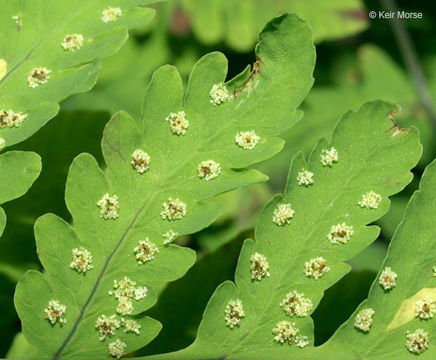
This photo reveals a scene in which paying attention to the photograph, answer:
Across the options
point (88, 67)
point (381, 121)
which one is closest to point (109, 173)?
point (88, 67)

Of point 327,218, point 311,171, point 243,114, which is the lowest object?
point 327,218

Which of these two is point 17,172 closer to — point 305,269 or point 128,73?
point 305,269

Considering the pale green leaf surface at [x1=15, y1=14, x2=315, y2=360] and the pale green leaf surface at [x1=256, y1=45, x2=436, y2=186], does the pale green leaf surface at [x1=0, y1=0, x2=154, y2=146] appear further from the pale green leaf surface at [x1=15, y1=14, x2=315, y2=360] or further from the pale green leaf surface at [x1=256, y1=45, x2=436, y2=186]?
the pale green leaf surface at [x1=256, y1=45, x2=436, y2=186]

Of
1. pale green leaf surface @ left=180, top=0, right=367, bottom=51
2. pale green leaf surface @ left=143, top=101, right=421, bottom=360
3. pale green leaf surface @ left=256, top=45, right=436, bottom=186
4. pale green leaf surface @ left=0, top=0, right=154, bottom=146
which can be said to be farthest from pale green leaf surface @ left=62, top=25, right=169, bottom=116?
pale green leaf surface @ left=143, top=101, right=421, bottom=360

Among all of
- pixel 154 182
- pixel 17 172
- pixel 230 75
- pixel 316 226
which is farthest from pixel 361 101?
pixel 17 172

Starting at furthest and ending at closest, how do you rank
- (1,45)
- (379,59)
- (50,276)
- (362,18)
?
(379,59)
(362,18)
(1,45)
(50,276)

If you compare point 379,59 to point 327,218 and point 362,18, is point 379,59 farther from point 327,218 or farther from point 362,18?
point 327,218

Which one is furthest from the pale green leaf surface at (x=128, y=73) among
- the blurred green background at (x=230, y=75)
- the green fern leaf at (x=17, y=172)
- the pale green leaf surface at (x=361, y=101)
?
the green fern leaf at (x=17, y=172)
